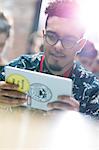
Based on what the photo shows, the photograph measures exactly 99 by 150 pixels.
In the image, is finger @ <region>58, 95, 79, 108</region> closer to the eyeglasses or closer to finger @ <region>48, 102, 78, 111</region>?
finger @ <region>48, 102, 78, 111</region>

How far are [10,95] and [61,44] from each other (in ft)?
0.79

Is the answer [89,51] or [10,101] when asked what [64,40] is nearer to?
[89,51]

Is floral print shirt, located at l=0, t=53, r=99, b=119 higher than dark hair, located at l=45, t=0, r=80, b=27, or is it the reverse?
dark hair, located at l=45, t=0, r=80, b=27

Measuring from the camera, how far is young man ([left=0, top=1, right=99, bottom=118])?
1.02 metres

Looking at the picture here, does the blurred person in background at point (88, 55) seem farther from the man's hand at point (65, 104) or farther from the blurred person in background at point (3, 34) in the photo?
the blurred person in background at point (3, 34)

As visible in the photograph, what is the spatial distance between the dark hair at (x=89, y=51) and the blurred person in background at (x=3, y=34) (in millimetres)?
246

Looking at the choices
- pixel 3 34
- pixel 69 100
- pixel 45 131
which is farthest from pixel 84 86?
pixel 3 34

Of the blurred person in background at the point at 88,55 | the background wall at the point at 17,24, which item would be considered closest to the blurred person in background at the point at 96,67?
the blurred person in background at the point at 88,55

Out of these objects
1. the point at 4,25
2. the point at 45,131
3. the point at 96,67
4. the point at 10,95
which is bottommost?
the point at 45,131

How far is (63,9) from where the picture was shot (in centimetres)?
100

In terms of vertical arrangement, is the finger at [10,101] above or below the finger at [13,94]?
below

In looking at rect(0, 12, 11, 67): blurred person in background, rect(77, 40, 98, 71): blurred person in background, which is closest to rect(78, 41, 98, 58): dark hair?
rect(77, 40, 98, 71): blurred person in background

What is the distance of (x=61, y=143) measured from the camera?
1048 mm

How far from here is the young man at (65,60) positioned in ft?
3.33
